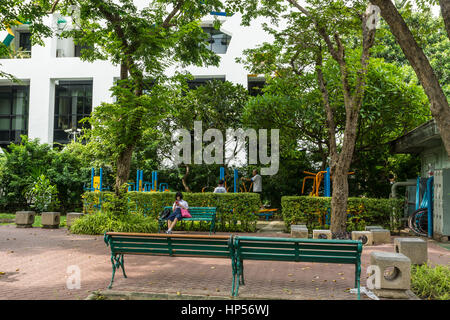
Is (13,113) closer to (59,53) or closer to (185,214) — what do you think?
(59,53)

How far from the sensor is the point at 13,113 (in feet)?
104

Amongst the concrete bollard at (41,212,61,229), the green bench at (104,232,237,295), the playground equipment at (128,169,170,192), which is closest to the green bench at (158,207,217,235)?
the playground equipment at (128,169,170,192)

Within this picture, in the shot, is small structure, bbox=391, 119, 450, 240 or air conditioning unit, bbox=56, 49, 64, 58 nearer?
small structure, bbox=391, 119, 450, 240

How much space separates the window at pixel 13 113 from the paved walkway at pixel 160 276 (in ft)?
80.6

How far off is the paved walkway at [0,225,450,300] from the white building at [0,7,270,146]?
66.3ft

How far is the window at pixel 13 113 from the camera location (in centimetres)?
3148

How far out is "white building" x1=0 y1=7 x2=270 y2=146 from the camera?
1122 inches

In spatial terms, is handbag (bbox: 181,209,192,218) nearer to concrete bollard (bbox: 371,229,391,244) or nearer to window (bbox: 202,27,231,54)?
concrete bollard (bbox: 371,229,391,244)

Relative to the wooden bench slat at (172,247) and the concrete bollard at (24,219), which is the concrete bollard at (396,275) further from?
the concrete bollard at (24,219)

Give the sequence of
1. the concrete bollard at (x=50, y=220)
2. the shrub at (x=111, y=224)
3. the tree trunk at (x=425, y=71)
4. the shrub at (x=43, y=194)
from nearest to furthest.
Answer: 1. the tree trunk at (x=425, y=71)
2. the shrub at (x=111, y=224)
3. the concrete bollard at (x=50, y=220)
4. the shrub at (x=43, y=194)

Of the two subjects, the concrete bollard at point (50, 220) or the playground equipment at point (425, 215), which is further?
the concrete bollard at point (50, 220)

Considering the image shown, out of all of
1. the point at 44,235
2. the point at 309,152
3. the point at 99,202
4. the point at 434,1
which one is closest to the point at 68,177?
the point at 99,202

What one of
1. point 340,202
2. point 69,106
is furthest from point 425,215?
point 69,106

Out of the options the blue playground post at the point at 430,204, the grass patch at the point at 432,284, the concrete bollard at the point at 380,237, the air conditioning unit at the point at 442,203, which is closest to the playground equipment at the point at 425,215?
the blue playground post at the point at 430,204
